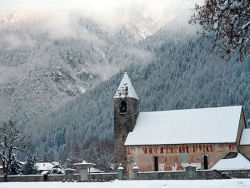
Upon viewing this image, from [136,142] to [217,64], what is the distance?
13178 cm

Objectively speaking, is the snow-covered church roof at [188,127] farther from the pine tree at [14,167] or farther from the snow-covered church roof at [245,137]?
the pine tree at [14,167]

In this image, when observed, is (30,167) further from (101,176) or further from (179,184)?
(179,184)

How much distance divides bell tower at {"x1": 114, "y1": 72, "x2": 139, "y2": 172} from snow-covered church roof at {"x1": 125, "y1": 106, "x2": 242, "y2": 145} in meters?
1.22

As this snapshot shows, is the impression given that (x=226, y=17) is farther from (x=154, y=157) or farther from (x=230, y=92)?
(x=230, y=92)

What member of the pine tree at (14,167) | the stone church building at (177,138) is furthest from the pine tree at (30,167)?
the stone church building at (177,138)

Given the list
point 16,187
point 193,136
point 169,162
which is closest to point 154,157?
point 169,162

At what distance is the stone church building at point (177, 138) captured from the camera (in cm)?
5303

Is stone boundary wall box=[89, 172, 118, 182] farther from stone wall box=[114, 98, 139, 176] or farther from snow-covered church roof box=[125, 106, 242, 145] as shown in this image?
stone wall box=[114, 98, 139, 176]

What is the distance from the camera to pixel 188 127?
186 ft

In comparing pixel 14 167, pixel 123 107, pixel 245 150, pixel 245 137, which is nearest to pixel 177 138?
pixel 245 150

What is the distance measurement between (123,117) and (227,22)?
1856 inches

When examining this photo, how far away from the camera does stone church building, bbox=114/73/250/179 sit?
53.0 meters

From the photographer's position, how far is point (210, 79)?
181875 mm

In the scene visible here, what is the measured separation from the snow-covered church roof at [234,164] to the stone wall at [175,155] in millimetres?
1690
